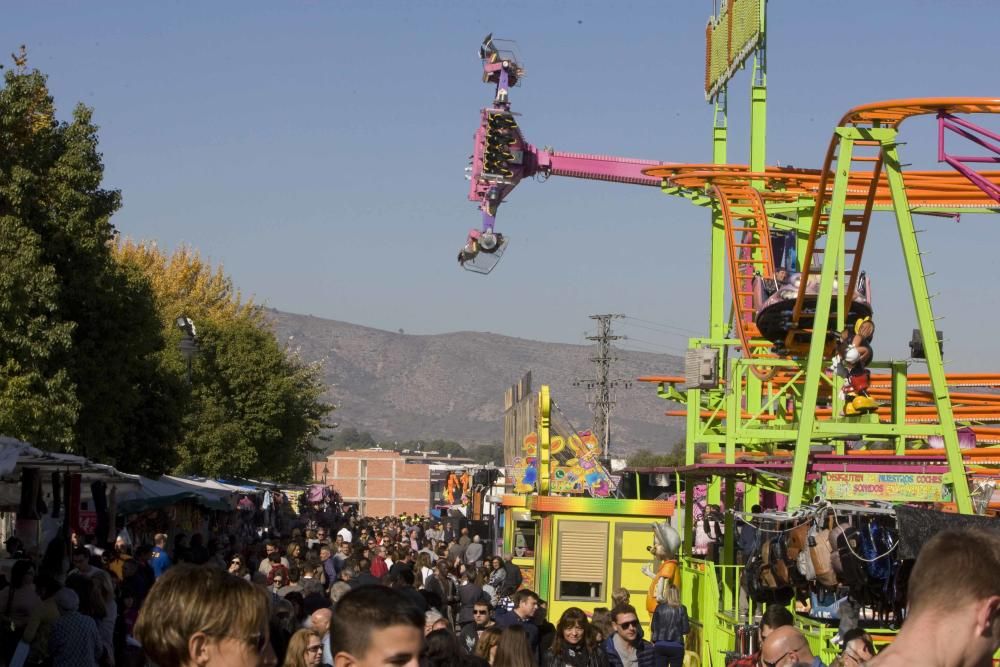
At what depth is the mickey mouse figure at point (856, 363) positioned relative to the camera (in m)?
16.9

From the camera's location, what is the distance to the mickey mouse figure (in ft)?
55.4

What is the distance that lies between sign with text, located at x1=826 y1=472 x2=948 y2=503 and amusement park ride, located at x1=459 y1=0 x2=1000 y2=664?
1 centimetres

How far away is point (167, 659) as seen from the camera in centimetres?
381

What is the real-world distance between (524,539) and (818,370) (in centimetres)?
1477

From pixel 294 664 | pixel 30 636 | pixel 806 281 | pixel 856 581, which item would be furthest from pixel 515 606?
pixel 806 281

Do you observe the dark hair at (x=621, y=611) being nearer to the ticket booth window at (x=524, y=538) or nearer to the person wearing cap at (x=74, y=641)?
the person wearing cap at (x=74, y=641)

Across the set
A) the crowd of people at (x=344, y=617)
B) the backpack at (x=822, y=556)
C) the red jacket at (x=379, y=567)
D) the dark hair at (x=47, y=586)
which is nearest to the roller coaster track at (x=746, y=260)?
the crowd of people at (x=344, y=617)

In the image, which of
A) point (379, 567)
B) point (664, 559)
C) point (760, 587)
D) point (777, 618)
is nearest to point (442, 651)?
point (777, 618)

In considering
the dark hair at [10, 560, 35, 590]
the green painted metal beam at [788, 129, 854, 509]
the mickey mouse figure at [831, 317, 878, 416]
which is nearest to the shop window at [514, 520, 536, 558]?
the mickey mouse figure at [831, 317, 878, 416]

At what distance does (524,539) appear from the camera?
3025cm

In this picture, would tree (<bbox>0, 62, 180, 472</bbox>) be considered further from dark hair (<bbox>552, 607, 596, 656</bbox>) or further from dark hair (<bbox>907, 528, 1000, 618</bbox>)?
dark hair (<bbox>907, 528, 1000, 618</bbox>)

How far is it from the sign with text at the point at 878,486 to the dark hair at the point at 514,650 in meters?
5.07

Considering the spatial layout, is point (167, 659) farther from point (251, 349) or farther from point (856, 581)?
point (251, 349)

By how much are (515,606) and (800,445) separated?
14.3 feet
